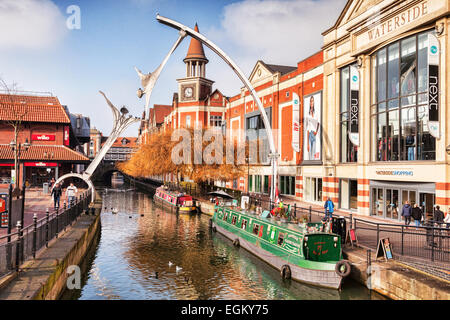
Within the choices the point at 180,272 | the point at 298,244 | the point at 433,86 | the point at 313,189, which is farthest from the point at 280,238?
the point at 313,189

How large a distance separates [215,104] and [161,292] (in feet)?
190

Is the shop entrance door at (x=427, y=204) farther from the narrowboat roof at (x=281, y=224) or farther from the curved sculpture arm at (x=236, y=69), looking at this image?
the curved sculpture arm at (x=236, y=69)

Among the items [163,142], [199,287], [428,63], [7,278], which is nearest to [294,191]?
[163,142]

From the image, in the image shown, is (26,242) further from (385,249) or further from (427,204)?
(427,204)

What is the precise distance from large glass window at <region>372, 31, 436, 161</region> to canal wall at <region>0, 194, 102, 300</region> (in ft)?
64.9

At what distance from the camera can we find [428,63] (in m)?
20.9

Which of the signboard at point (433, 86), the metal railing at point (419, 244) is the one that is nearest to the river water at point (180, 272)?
the metal railing at point (419, 244)

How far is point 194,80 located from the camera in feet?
234

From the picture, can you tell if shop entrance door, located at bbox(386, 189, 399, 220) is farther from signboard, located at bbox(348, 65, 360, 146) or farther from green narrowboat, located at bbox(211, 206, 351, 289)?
green narrowboat, located at bbox(211, 206, 351, 289)

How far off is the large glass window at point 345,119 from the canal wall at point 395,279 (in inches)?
597

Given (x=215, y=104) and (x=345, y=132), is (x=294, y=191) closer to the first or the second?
(x=345, y=132)

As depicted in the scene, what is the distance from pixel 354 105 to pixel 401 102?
16.5 feet

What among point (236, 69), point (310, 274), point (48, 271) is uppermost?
point (236, 69)

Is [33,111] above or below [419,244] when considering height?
above
